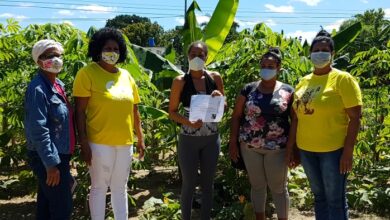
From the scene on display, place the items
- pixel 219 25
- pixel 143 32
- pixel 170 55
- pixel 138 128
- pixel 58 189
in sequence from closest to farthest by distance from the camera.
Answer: pixel 58 189 < pixel 138 128 < pixel 219 25 < pixel 170 55 < pixel 143 32

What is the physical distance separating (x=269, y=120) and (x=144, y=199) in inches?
97.4

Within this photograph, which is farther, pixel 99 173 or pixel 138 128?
pixel 138 128

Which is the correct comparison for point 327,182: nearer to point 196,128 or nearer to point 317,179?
point 317,179

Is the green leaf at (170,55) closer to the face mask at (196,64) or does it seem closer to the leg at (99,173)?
the face mask at (196,64)

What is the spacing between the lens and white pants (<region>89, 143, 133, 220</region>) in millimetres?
3693

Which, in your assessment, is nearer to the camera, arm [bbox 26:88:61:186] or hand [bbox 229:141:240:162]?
arm [bbox 26:88:61:186]

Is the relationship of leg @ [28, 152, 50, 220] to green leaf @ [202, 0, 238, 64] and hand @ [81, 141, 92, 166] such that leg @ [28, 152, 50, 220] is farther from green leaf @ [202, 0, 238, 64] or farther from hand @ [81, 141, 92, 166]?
green leaf @ [202, 0, 238, 64]

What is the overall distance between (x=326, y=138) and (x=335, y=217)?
64cm

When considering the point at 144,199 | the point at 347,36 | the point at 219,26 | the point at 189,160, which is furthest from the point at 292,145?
the point at 347,36

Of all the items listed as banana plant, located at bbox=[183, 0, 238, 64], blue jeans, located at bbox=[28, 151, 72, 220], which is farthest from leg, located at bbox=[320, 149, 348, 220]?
banana plant, located at bbox=[183, 0, 238, 64]

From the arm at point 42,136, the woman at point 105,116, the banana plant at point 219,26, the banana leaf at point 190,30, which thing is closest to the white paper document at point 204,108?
the woman at point 105,116

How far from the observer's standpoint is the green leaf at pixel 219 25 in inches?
256

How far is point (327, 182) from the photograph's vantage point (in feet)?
12.0

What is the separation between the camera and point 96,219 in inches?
150
